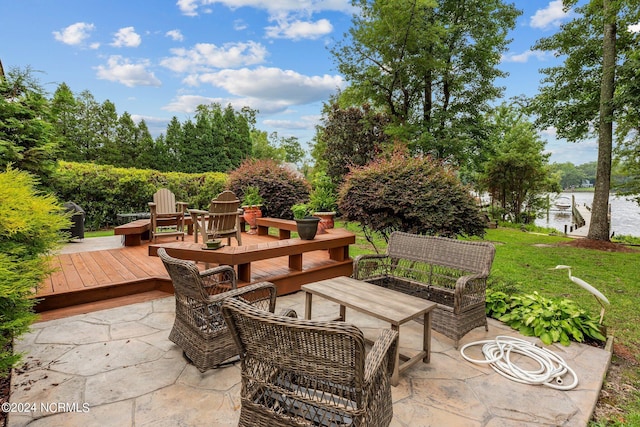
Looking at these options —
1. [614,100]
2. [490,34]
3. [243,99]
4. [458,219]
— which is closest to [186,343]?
[458,219]

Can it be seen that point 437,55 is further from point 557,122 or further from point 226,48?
point 226,48

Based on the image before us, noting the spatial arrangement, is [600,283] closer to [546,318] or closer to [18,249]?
[546,318]

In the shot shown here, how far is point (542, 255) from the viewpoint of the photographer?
669 centimetres

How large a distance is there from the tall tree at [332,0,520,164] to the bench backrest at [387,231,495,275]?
7546mm

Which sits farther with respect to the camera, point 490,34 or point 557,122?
point 490,34

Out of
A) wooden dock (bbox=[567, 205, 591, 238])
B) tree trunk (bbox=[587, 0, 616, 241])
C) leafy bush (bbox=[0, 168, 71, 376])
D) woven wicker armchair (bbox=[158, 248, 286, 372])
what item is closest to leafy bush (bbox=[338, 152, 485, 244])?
woven wicker armchair (bbox=[158, 248, 286, 372])

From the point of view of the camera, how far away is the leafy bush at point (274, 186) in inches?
283

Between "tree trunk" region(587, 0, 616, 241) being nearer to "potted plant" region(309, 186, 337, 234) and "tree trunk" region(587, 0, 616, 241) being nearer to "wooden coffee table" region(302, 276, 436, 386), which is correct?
"potted plant" region(309, 186, 337, 234)

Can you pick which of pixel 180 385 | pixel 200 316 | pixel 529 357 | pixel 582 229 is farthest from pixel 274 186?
pixel 582 229

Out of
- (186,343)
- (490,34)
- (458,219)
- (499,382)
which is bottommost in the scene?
(499,382)

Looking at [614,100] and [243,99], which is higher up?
[243,99]

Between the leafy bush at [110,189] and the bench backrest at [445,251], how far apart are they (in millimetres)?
8082

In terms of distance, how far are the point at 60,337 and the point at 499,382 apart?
11.7 ft

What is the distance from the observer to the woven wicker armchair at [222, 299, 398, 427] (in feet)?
3.81
